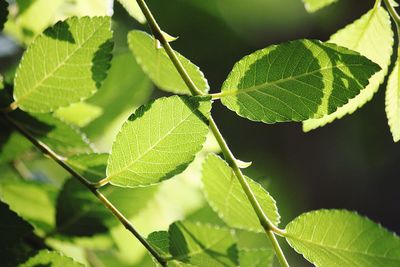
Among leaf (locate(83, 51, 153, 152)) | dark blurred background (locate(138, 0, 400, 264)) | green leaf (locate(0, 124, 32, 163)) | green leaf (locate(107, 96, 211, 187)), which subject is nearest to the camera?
green leaf (locate(107, 96, 211, 187))

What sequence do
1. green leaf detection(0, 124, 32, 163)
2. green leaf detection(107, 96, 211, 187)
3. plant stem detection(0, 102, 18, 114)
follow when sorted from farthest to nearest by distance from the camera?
green leaf detection(0, 124, 32, 163) < plant stem detection(0, 102, 18, 114) < green leaf detection(107, 96, 211, 187)

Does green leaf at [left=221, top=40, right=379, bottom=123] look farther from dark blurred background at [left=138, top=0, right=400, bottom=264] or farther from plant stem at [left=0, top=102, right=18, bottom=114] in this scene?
dark blurred background at [left=138, top=0, right=400, bottom=264]

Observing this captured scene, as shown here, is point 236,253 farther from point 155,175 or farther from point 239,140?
point 239,140

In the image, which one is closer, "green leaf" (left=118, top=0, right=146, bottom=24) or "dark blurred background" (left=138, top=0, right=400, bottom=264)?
"green leaf" (left=118, top=0, right=146, bottom=24)

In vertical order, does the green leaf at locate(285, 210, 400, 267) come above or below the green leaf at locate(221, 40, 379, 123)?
below

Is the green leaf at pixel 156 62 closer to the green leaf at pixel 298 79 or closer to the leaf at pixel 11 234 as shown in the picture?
the green leaf at pixel 298 79

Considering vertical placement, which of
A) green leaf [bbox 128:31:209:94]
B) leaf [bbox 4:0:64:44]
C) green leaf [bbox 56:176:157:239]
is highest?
leaf [bbox 4:0:64:44]

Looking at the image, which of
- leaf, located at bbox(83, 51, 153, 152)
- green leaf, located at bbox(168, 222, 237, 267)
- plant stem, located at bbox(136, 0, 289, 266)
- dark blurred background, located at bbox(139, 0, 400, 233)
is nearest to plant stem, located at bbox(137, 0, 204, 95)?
plant stem, located at bbox(136, 0, 289, 266)
